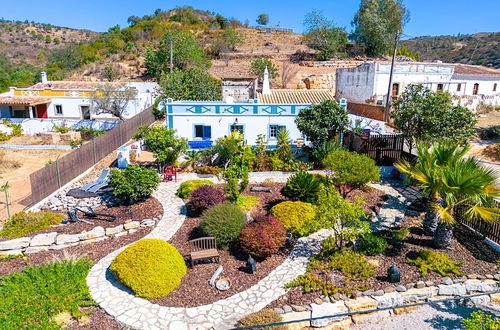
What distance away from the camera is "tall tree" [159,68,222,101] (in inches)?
1236

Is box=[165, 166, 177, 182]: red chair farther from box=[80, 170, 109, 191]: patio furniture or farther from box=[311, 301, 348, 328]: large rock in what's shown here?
box=[311, 301, 348, 328]: large rock

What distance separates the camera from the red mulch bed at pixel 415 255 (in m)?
9.41

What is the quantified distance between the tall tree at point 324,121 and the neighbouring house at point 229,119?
3446 millimetres

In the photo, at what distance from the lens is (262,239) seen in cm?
1064

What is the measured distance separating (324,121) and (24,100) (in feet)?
99.7

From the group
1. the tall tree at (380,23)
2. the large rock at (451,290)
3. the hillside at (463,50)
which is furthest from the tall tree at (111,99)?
the hillside at (463,50)

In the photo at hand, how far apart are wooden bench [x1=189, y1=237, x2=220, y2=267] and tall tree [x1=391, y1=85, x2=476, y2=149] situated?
11.1m

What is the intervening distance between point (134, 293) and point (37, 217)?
7.29 m

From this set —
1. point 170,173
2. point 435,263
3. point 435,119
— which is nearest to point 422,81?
point 435,119

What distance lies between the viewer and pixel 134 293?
9445 mm

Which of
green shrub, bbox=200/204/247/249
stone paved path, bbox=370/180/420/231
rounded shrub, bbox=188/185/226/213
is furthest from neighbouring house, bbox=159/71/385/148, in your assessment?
green shrub, bbox=200/204/247/249

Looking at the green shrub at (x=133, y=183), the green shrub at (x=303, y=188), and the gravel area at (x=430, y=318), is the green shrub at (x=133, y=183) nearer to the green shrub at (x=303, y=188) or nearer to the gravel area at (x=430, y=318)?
the green shrub at (x=303, y=188)

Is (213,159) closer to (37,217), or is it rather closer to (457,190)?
(37,217)

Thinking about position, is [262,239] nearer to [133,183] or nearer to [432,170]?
[432,170]
